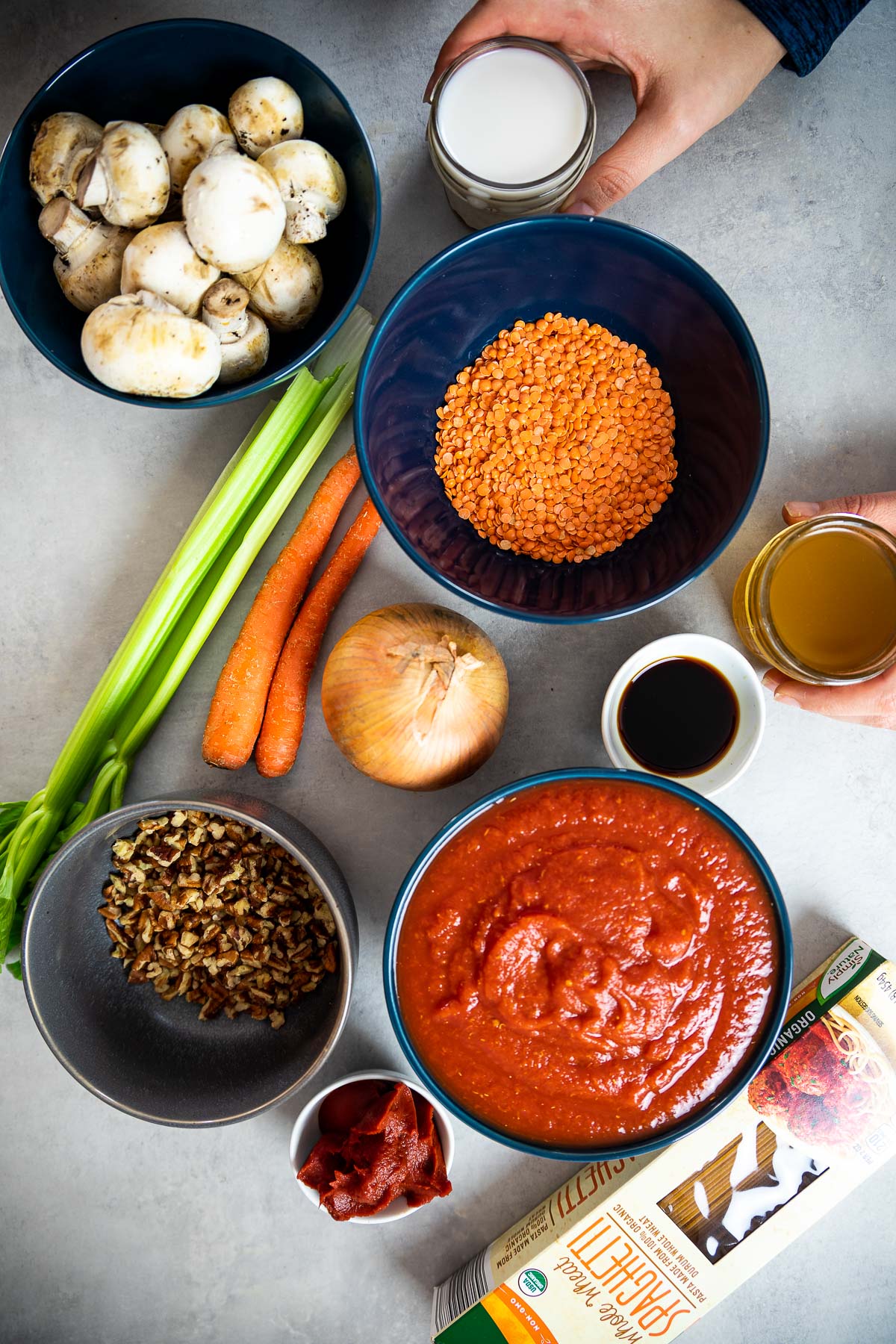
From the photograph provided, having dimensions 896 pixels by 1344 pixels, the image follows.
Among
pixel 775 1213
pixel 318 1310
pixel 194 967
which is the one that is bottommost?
pixel 318 1310

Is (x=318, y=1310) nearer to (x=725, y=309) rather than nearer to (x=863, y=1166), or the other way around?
(x=863, y=1166)

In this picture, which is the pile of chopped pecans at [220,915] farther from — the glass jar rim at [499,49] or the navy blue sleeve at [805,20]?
the navy blue sleeve at [805,20]

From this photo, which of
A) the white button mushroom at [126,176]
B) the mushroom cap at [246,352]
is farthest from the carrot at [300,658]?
the white button mushroom at [126,176]

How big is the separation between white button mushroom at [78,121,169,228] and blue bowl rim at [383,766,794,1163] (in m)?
1.01

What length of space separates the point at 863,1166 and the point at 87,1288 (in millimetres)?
1427

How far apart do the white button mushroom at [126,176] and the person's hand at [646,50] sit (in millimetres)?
488

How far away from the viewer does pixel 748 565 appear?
1.59m

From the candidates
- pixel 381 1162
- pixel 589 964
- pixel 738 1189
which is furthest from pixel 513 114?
pixel 738 1189

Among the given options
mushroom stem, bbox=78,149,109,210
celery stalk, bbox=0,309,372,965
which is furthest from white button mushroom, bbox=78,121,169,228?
celery stalk, bbox=0,309,372,965

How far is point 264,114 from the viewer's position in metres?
1.33

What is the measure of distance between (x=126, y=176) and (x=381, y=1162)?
1.55 m

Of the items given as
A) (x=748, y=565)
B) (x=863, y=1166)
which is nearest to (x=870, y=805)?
(x=748, y=565)

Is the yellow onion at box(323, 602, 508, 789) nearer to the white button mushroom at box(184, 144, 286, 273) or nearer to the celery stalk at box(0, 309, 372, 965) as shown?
the celery stalk at box(0, 309, 372, 965)

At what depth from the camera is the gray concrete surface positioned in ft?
5.34
